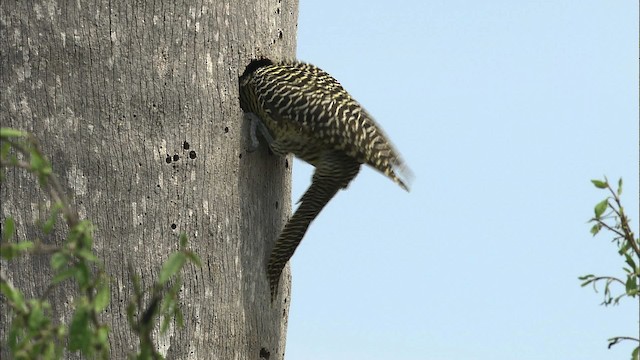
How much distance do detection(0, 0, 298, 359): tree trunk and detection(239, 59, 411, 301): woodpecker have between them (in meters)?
0.12

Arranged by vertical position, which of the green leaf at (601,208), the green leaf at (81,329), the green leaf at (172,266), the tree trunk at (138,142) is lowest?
the green leaf at (81,329)

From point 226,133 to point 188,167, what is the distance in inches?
9.4

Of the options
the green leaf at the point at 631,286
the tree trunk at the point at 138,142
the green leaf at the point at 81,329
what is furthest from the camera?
the tree trunk at the point at 138,142

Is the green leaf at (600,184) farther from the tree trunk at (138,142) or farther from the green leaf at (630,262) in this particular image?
the tree trunk at (138,142)

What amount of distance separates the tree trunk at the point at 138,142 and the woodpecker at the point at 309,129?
12 cm

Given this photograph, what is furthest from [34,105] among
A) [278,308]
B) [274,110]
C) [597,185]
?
[597,185]

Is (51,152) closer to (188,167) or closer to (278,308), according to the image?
(188,167)

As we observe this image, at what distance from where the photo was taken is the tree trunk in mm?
4023

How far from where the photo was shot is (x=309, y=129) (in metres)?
4.34

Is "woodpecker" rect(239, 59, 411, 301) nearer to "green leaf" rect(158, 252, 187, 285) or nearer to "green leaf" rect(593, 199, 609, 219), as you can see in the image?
"green leaf" rect(593, 199, 609, 219)

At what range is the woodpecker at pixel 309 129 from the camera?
170 inches

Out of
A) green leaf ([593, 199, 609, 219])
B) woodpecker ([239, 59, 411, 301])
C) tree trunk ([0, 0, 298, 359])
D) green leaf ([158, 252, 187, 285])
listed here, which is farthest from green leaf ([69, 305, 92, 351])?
woodpecker ([239, 59, 411, 301])

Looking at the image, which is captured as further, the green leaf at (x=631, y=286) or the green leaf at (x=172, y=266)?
the green leaf at (x=631, y=286)

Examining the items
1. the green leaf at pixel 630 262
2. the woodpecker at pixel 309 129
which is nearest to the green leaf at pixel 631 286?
the green leaf at pixel 630 262
